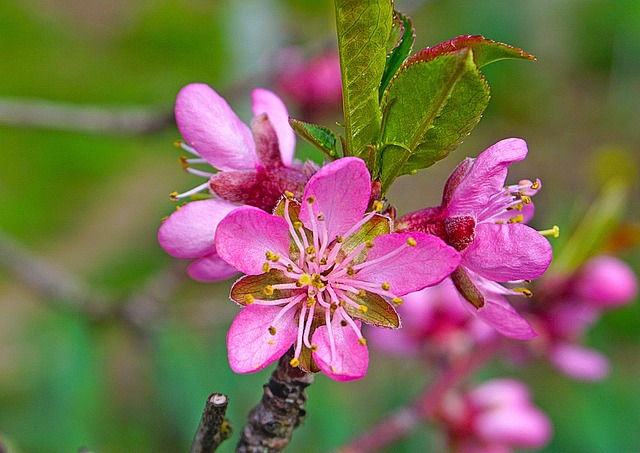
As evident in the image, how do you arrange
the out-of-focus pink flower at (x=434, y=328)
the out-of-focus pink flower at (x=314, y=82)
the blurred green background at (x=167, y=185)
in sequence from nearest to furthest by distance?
the out-of-focus pink flower at (x=434, y=328), the blurred green background at (x=167, y=185), the out-of-focus pink flower at (x=314, y=82)

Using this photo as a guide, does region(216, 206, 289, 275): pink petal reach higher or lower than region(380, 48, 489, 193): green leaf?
lower

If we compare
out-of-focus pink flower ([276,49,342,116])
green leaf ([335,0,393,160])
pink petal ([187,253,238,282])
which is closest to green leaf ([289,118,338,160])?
green leaf ([335,0,393,160])

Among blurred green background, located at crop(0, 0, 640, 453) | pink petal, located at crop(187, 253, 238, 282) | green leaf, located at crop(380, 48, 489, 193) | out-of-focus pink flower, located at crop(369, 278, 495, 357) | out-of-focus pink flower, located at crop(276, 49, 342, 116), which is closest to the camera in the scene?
green leaf, located at crop(380, 48, 489, 193)

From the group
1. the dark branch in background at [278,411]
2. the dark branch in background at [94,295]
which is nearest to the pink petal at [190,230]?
the dark branch in background at [278,411]

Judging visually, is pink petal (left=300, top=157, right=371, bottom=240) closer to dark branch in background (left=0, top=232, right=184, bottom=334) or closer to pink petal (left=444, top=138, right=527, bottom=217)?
pink petal (left=444, top=138, right=527, bottom=217)

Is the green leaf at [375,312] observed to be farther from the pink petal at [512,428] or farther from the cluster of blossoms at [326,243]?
the pink petal at [512,428]

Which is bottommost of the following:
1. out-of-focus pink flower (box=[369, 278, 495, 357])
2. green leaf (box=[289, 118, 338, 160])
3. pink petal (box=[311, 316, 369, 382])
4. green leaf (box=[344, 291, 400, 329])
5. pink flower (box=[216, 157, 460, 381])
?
out-of-focus pink flower (box=[369, 278, 495, 357])

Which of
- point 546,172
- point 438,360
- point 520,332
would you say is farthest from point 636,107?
point 520,332

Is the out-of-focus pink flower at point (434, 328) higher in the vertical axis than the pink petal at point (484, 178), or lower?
lower

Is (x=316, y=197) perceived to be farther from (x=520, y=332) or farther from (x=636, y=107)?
(x=636, y=107)
